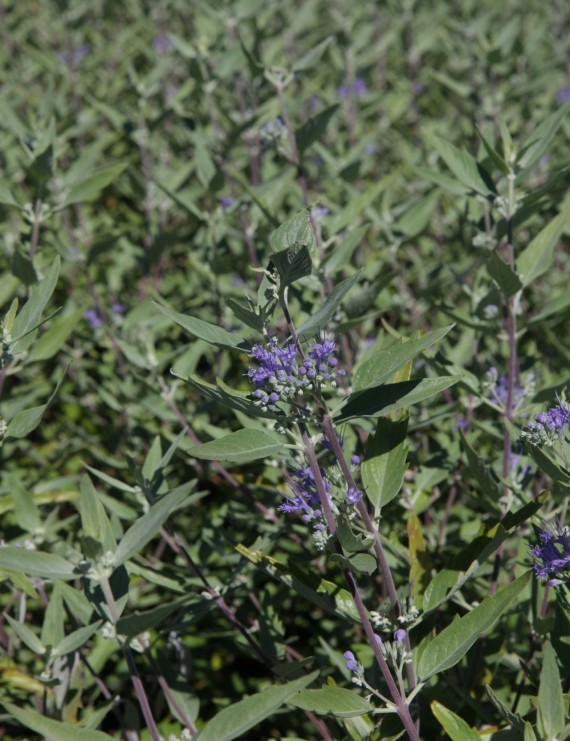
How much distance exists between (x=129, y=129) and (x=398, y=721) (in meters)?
3.52

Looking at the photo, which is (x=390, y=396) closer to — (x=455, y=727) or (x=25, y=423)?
(x=455, y=727)

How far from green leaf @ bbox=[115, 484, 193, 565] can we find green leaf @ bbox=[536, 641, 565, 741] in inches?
32.4

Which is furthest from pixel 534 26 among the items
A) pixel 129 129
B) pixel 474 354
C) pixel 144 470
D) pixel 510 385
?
pixel 144 470

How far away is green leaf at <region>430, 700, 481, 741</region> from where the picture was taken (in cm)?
189

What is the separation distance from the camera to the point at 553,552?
1.84 m

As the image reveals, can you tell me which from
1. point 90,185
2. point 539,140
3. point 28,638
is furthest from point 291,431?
point 90,185

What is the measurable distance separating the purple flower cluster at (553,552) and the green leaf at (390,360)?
1.74 ft

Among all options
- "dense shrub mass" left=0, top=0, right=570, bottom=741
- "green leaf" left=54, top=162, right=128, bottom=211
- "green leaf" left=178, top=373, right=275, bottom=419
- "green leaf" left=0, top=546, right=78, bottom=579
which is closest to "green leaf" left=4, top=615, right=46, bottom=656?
"dense shrub mass" left=0, top=0, right=570, bottom=741

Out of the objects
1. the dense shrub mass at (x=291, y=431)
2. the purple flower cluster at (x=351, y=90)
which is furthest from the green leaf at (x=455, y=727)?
the purple flower cluster at (x=351, y=90)

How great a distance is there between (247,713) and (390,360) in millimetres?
784

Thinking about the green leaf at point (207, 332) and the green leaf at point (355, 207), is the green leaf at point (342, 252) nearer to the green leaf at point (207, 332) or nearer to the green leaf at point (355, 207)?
the green leaf at point (355, 207)

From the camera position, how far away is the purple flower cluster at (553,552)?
1.81 m

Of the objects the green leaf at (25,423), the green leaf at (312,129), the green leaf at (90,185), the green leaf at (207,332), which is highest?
the green leaf at (207,332)

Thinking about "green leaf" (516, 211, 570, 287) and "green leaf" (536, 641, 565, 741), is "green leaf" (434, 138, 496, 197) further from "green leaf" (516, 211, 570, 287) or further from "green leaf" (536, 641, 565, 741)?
"green leaf" (536, 641, 565, 741)
